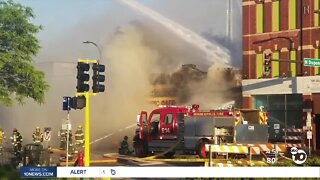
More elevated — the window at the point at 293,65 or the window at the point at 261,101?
the window at the point at 293,65

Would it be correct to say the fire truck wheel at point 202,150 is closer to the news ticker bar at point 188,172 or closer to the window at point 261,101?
the news ticker bar at point 188,172

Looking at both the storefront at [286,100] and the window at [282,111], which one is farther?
the window at [282,111]

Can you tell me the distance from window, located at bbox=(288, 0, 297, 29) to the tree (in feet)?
51.8

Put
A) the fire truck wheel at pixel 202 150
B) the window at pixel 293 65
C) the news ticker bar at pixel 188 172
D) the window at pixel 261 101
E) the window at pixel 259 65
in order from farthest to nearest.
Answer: the window at pixel 259 65 < the window at pixel 261 101 < the window at pixel 293 65 < the fire truck wheel at pixel 202 150 < the news ticker bar at pixel 188 172

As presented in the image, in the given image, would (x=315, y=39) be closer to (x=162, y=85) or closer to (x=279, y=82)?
(x=279, y=82)

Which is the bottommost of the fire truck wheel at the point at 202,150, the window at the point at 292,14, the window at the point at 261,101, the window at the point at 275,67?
the fire truck wheel at the point at 202,150

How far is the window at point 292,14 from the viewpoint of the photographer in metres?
32.6

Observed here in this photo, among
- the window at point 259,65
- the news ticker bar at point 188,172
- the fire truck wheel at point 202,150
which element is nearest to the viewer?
the news ticker bar at point 188,172

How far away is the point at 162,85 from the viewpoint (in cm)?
4028

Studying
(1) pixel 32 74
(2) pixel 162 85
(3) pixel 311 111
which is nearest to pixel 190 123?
(3) pixel 311 111

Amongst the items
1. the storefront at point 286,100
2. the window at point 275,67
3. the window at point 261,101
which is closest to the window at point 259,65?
the storefront at point 286,100

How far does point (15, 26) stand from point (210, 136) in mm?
19360

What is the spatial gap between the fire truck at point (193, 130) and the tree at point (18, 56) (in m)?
13.3

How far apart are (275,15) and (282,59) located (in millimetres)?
4156
